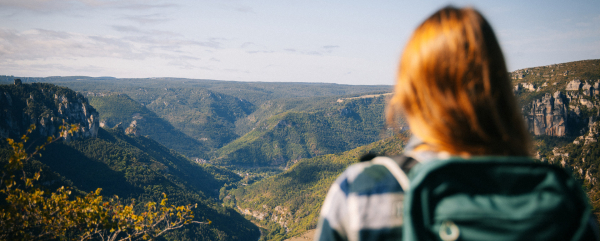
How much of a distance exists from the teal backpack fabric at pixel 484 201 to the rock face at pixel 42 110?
515 feet

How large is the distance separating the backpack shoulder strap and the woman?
0.04 metres

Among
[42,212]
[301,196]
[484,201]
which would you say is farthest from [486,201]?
[301,196]

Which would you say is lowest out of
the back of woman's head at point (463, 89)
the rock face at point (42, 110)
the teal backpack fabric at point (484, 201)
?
the rock face at point (42, 110)

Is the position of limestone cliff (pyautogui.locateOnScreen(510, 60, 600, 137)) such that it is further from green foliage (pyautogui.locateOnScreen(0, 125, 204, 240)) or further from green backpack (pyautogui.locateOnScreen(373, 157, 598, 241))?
green backpack (pyautogui.locateOnScreen(373, 157, 598, 241))

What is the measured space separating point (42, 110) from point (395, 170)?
188856 mm

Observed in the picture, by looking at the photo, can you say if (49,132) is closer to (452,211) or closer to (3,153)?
(3,153)

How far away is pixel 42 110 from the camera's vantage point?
148 metres

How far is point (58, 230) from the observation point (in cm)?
1001

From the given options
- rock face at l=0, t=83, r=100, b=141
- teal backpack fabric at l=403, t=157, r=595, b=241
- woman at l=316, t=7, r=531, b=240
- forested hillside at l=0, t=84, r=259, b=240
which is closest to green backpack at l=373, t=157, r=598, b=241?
teal backpack fabric at l=403, t=157, r=595, b=241

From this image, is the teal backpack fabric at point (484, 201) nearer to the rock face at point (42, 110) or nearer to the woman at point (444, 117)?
the woman at point (444, 117)

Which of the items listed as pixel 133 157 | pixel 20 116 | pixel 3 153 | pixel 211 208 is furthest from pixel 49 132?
pixel 211 208

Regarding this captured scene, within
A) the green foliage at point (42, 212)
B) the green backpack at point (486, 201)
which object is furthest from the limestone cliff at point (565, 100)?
the green backpack at point (486, 201)

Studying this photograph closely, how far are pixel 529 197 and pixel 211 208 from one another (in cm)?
15928

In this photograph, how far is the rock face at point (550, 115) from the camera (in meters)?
114
